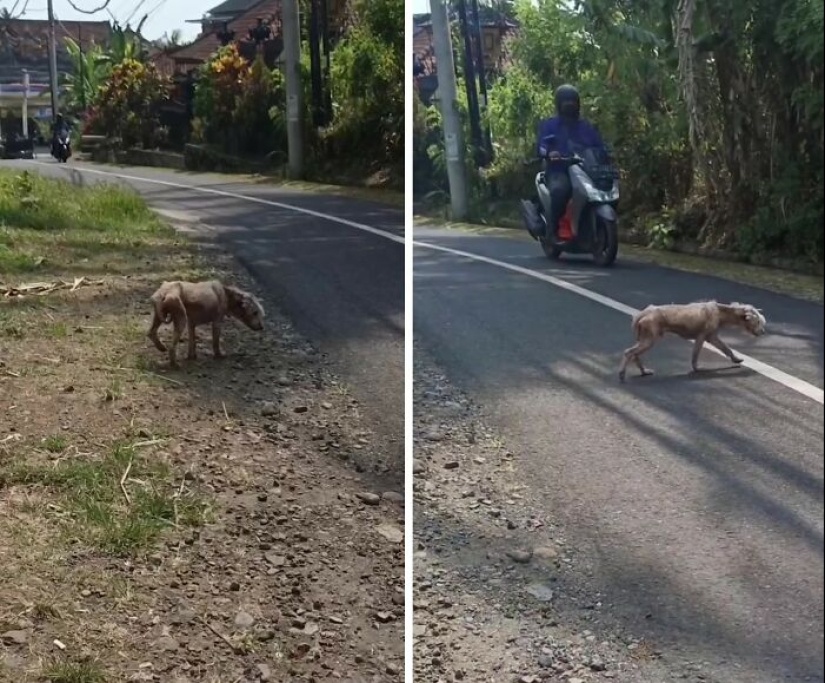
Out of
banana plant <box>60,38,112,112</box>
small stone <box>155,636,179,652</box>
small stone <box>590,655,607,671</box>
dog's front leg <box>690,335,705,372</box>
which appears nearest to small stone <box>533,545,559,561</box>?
small stone <box>590,655,607,671</box>

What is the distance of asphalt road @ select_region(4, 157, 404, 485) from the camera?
157 centimetres

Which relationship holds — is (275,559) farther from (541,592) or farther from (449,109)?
(449,109)

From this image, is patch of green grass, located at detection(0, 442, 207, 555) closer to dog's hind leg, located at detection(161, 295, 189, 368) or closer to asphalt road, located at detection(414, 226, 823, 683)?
dog's hind leg, located at detection(161, 295, 189, 368)

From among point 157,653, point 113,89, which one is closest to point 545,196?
point 113,89

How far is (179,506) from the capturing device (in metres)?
1.42

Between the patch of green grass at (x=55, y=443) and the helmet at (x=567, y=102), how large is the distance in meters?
0.75

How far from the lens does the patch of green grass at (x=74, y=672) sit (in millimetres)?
1335

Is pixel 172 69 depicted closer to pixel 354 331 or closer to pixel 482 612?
pixel 354 331

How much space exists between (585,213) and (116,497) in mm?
702

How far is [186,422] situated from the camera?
57.6 inches

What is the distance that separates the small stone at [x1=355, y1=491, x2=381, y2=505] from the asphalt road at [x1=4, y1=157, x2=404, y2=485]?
0.05 metres

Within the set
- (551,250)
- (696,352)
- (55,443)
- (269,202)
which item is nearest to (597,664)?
(696,352)

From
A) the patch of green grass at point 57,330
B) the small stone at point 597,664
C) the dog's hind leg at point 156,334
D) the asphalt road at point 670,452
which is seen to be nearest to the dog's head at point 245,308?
the dog's hind leg at point 156,334

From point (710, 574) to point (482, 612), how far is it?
0.30 m
